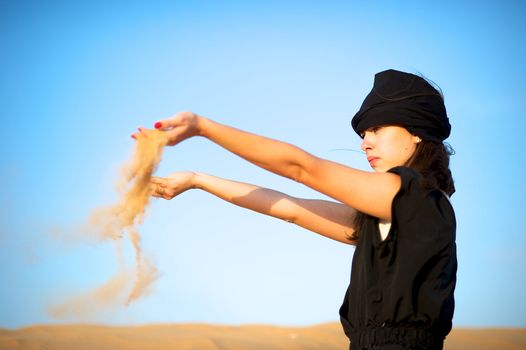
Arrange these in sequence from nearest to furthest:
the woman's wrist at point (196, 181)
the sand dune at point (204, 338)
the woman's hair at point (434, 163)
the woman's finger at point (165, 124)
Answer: the woman's finger at point (165, 124), the woman's hair at point (434, 163), the woman's wrist at point (196, 181), the sand dune at point (204, 338)

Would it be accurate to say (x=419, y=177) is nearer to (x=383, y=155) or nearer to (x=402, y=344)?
(x=383, y=155)

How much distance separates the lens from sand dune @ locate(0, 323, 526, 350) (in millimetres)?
15766

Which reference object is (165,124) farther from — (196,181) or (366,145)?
(366,145)

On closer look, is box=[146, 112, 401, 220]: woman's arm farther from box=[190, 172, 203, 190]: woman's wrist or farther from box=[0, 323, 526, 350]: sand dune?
box=[0, 323, 526, 350]: sand dune

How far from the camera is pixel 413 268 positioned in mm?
3297

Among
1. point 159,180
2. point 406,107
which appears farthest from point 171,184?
point 406,107

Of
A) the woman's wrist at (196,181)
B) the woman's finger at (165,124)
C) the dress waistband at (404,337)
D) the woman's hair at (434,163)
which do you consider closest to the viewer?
the woman's finger at (165,124)

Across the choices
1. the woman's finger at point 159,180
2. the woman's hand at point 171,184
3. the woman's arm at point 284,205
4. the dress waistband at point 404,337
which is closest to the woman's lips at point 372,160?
the woman's arm at point 284,205

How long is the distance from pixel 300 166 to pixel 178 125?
59 cm

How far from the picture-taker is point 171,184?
388 cm

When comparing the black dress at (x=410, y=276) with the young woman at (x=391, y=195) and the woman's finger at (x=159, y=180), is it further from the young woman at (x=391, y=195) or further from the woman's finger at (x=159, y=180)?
the woman's finger at (x=159, y=180)

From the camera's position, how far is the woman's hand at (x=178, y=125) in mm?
2936

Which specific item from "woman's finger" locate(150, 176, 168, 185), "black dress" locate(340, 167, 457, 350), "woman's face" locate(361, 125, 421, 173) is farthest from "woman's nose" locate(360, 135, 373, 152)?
"woman's finger" locate(150, 176, 168, 185)

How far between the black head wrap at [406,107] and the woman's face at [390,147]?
0.05 meters
